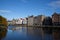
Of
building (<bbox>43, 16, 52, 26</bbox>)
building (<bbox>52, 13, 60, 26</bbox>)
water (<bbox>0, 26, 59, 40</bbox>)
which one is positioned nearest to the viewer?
water (<bbox>0, 26, 59, 40</bbox>)

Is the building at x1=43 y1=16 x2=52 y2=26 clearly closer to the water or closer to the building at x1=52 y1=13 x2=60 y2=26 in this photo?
the building at x1=52 y1=13 x2=60 y2=26

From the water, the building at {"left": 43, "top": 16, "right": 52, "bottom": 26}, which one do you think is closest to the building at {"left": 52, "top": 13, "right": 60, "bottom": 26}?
the building at {"left": 43, "top": 16, "right": 52, "bottom": 26}

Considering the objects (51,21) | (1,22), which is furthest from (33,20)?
(1,22)

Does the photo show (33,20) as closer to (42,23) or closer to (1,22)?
(42,23)

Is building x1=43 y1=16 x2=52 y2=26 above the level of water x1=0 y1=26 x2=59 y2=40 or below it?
above

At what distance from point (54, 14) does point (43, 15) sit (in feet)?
64.5

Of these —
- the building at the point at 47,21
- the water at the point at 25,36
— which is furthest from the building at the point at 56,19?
the water at the point at 25,36

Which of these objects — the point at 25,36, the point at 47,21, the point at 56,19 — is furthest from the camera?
the point at 47,21

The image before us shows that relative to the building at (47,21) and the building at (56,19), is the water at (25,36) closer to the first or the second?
the building at (56,19)

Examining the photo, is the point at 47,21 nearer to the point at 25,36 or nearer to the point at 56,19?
the point at 56,19

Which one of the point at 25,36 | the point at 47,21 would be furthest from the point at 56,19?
the point at 25,36

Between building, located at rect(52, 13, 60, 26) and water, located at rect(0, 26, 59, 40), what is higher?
building, located at rect(52, 13, 60, 26)

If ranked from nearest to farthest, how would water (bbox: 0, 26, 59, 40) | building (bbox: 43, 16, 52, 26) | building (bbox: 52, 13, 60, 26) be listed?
water (bbox: 0, 26, 59, 40) → building (bbox: 52, 13, 60, 26) → building (bbox: 43, 16, 52, 26)

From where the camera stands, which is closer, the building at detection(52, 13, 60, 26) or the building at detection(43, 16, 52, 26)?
the building at detection(52, 13, 60, 26)
